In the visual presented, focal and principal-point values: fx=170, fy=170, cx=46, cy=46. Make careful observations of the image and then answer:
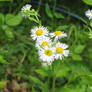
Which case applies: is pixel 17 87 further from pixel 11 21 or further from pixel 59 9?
pixel 59 9

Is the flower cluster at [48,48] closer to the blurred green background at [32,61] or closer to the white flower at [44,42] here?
the white flower at [44,42]

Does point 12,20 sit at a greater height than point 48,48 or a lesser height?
greater

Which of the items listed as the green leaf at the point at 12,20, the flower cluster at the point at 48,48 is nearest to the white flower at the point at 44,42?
the flower cluster at the point at 48,48

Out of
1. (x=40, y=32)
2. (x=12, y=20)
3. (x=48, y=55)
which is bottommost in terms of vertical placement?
(x=48, y=55)

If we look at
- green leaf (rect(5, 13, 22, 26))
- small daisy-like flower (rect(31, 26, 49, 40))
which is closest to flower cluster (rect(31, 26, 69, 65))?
small daisy-like flower (rect(31, 26, 49, 40))

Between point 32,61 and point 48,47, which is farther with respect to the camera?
point 32,61

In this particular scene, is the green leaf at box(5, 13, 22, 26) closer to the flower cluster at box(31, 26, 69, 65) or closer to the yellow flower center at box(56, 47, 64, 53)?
the flower cluster at box(31, 26, 69, 65)

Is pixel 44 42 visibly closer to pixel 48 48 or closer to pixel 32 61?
pixel 48 48

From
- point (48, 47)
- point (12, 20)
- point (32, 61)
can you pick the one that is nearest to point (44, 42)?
point (48, 47)

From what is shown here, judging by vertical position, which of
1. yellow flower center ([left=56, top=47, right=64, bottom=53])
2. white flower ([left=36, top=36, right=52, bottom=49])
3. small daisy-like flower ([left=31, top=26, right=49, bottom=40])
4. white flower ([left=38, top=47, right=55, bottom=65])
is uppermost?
small daisy-like flower ([left=31, top=26, right=49, bottom=40])

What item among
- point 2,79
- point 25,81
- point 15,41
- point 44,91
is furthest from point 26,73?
point 44,91

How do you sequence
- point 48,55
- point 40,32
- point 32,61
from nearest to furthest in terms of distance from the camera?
1. point 48,55
2. point 40,32
3. point 32,61
